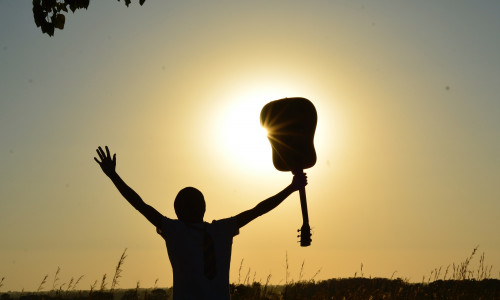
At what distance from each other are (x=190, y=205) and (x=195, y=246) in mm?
283

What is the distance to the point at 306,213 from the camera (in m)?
5.95

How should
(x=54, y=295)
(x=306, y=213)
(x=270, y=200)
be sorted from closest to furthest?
(x=270, y=200) → (x=306, y=213) → (x=54, y=295)

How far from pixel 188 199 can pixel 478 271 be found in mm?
6866

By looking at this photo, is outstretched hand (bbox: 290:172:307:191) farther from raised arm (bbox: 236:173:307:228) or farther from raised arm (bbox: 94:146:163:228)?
raised arm (bbox: 94:146:163:228)

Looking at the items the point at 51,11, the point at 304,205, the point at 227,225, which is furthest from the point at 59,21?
the point at 227,225

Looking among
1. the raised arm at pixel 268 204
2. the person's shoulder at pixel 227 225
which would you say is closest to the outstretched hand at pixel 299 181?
the raised arm at pixel 268 204

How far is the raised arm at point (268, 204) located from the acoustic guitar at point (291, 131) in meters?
0.34

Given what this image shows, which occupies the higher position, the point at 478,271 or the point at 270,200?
the point at 270,200

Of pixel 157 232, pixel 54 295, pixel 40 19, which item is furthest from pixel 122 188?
pixel 54 295

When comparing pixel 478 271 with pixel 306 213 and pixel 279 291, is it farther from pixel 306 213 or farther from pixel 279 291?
pixel 306 213

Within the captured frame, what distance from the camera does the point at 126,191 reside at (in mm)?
4797

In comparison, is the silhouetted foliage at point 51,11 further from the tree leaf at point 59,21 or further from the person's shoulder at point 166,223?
the person's shoulder at point 166,223

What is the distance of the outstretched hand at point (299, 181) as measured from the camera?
18.3 feet

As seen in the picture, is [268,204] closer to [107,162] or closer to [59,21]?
[107,162]
